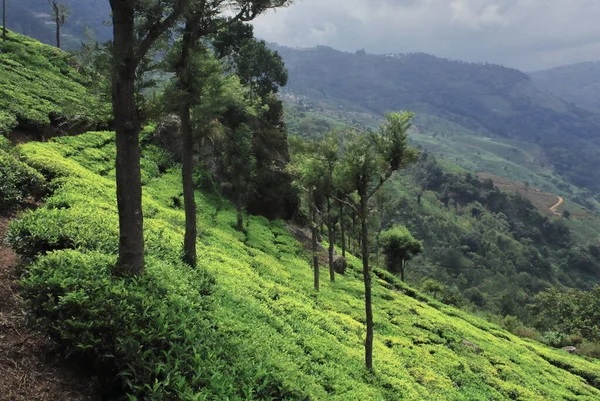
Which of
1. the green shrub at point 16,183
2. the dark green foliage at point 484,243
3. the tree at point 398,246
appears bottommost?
the dark green foliage at point 484,243

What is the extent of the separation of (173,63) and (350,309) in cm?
1856

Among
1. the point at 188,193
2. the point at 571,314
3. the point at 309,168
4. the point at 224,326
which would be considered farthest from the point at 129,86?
the point at 571,314

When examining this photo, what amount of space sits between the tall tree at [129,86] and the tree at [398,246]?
4938cm

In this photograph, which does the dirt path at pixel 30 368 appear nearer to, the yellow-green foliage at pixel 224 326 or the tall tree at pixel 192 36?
the yellow-green foliage at pixel 224 326

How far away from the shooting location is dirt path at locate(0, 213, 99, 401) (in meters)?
7.36

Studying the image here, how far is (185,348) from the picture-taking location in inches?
356

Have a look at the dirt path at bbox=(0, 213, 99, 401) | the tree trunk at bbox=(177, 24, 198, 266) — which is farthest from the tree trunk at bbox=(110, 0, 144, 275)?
the tree trunk at bbox=(177, 24, 198, 266)

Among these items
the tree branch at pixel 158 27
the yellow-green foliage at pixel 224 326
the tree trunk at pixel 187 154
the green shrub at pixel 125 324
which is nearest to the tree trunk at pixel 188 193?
the tree trunk at pixel 187 154

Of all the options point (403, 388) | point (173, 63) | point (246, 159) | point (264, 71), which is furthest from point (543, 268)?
point (173, 63)

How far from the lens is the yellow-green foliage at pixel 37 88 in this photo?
36.2 ft

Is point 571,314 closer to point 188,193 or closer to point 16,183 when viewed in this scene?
point 188,193

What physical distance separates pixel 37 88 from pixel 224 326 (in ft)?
114

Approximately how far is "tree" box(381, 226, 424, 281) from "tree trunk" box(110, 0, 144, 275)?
4921 centimetres

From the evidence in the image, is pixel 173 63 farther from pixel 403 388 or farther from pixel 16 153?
pixel 403 388
